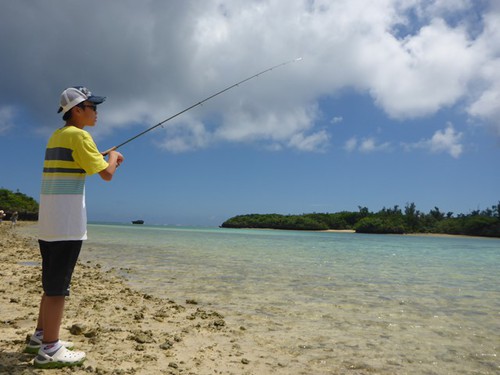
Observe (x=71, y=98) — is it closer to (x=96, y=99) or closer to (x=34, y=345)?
(x=96, y=99)

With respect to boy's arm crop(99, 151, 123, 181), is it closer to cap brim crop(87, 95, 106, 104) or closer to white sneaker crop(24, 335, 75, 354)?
cap brim crop(87, 95, 106, 104)

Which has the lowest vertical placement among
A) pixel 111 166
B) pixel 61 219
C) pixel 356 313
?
pixel 356 313

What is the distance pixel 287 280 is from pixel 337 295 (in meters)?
2.39

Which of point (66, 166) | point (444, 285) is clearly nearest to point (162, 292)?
point (66, 166)

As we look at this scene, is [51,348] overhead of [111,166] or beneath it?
beneath

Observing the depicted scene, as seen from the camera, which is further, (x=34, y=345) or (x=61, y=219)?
(x=34, y=345)

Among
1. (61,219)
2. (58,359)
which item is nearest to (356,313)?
(58,359)

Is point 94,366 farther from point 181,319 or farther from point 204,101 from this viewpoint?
point 204,101

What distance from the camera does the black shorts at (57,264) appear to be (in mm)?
3678

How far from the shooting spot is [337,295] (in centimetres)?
883

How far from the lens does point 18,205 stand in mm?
87312

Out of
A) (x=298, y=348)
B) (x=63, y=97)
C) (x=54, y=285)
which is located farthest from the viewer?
(x=298, y=348)

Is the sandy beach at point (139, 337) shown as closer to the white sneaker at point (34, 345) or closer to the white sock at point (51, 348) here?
the white sneaker at point (34, 345)

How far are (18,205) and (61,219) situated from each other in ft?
320
